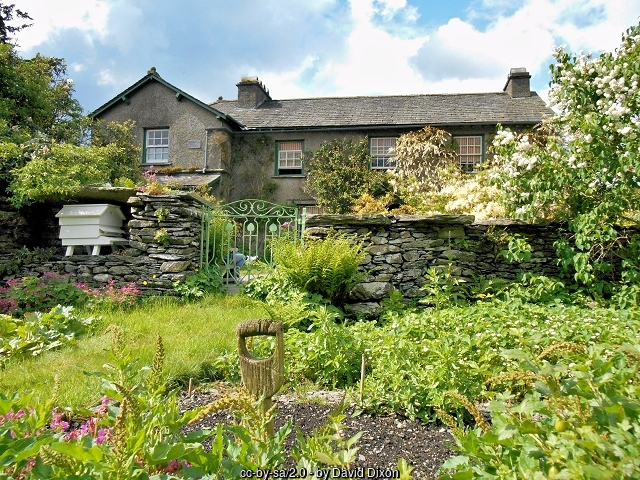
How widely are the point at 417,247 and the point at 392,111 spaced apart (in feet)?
37.3

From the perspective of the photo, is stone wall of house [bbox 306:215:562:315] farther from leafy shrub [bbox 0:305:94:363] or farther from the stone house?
the stone house

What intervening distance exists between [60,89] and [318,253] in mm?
10900

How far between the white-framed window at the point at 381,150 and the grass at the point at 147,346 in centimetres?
1066

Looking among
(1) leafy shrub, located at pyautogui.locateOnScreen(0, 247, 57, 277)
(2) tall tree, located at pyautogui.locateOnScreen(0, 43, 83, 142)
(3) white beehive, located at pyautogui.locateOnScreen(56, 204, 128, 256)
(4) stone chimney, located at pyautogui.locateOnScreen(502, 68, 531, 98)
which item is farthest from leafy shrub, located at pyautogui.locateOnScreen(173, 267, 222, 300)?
(4) stone chimney, located at pyautogui.locateOnScreen(502, 68, 531, 98)

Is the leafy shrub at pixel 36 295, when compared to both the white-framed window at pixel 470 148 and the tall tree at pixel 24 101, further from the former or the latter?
the white-framed window at pixel 470 148

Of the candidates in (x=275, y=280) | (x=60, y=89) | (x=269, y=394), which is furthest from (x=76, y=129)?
(x=269, y=394)

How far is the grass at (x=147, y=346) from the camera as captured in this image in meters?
3.77

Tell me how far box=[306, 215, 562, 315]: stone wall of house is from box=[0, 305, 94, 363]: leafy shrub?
328cm

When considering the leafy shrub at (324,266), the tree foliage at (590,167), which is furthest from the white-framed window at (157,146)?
the tree foliage at (590,167)

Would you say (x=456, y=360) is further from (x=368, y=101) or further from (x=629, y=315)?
(x=368, y=101)

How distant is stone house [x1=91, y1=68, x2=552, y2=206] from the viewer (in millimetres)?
16328

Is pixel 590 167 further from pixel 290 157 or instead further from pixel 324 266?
pixel 290 157

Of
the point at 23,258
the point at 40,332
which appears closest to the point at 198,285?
the point at 40,332

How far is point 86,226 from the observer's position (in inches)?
300
